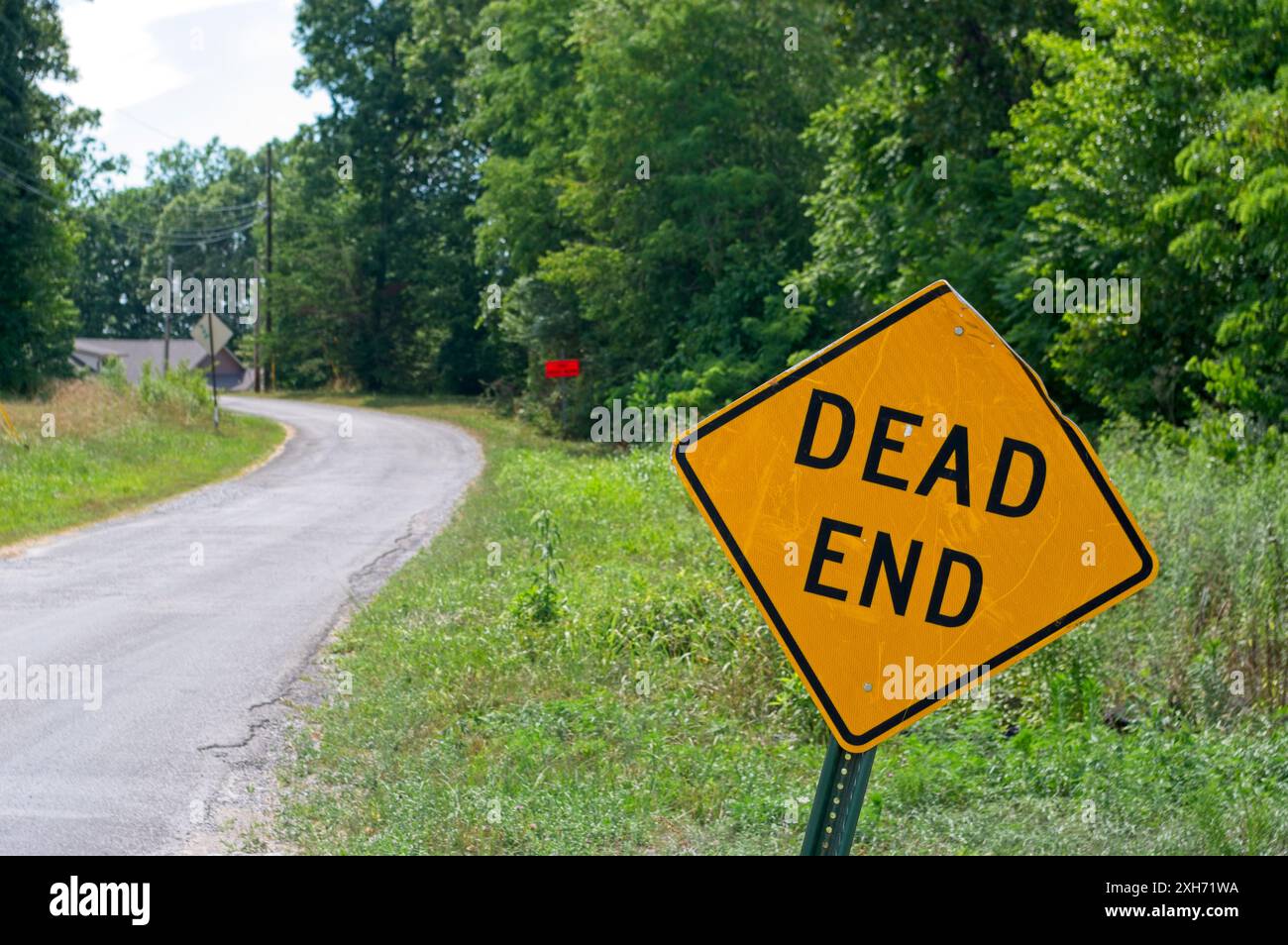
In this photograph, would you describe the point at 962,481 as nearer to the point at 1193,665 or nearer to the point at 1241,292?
the point at 1193,665

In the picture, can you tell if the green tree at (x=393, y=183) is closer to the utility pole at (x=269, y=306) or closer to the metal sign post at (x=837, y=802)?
the utility pole at (x=269, y=306)

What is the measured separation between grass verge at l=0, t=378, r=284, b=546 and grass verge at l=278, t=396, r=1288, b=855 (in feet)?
32.6

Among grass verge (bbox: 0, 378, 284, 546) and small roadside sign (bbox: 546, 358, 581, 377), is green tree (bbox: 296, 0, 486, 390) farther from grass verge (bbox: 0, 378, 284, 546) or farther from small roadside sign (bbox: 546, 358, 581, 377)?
small roadside sign (bbox: 546, 358, 581, 377)

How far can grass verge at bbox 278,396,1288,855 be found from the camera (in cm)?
528

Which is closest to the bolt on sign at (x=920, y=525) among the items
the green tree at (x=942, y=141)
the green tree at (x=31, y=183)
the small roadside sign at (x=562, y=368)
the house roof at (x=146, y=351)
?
the green tree at (x=942, y=141)

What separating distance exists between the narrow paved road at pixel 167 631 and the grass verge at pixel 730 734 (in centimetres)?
66

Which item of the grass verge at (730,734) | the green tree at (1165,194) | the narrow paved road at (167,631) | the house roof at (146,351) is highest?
the green tree at (1165,194)

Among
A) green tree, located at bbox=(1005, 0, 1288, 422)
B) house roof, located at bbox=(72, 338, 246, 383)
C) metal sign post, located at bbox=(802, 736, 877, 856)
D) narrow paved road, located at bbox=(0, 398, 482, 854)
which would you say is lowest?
house roof, located at bbox=(72, 338, 246, 383)

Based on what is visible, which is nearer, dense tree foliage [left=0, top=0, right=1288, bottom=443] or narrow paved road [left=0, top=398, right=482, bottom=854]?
narrow paved road [left=0, top=398, right=482, bottom=854]

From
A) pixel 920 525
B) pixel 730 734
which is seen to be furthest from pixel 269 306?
pixel 920 525

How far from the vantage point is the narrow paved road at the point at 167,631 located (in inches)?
250

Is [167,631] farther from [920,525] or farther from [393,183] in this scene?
[393,183]

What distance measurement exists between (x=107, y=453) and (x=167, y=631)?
16163mm

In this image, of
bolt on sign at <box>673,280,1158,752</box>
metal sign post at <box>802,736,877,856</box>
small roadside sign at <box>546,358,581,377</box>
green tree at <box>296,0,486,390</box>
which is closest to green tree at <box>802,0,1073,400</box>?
small roadside sign at <box>546,358,581,377</box>
